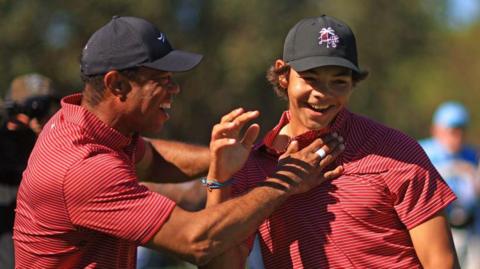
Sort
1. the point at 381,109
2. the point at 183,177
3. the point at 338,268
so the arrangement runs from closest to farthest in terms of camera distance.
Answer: the point at 338,268, the point at 183,177, the point at 381,109

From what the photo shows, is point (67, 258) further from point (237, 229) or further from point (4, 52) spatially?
point (4, 52)

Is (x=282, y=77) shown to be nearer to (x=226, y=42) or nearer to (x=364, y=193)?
(x=364, y=193)

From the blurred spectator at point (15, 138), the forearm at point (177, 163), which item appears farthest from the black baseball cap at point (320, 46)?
the blurred spectator at point (15, 138)

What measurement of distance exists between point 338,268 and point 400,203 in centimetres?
43

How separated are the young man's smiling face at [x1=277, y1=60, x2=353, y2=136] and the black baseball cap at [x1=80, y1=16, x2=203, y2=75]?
20.4 inches

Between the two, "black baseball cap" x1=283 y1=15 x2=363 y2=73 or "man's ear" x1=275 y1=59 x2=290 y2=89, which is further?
"man's ear" x1=275 y1=59 x2=290 y2=89

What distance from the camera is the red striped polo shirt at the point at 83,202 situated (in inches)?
176

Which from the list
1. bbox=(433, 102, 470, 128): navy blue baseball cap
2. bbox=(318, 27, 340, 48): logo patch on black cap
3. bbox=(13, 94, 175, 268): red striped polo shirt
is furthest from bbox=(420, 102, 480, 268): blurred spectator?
bbox=(13, 94, 175, 268): red striped polo shirt

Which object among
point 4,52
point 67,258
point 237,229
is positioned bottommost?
point 4,52

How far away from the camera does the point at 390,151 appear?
4.82 metres

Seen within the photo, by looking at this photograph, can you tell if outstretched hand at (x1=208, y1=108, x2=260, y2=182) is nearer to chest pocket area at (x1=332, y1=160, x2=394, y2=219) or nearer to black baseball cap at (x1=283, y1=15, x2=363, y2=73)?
black baseball cap at (x1=283, y1=15, x2=363, y2=73)

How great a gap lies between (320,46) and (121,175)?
112 centimetres

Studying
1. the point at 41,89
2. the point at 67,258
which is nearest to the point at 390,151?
the point at 67,258

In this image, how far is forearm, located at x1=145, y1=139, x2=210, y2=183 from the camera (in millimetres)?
5879
